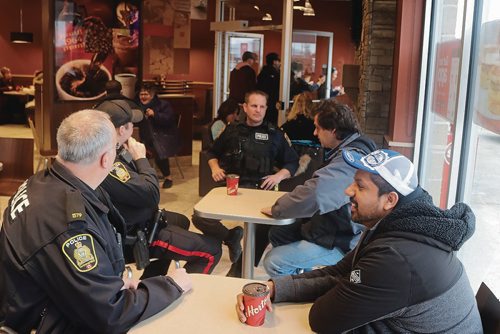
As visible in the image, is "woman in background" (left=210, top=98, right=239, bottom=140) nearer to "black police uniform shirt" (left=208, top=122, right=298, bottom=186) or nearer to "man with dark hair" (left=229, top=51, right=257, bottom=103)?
"man with dark hair" (left=229, top=51, right=257, bottom=103)

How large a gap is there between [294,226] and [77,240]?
1.87 meters

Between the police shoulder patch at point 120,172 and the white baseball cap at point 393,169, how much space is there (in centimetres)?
134

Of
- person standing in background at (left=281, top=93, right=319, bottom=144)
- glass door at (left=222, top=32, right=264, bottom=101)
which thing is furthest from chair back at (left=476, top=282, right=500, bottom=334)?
glass door at (left=222, top=32, right=264, bottom=101)

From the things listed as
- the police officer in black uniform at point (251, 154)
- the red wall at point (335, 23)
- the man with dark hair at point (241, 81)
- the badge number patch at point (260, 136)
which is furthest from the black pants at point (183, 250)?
the red wall at point (335, 23)

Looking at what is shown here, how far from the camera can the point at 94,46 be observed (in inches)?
295

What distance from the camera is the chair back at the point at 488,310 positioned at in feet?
5.38

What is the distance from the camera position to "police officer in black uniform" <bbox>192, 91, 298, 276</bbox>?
4043 millimetres

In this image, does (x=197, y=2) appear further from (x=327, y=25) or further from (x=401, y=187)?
(x=401, y=187)

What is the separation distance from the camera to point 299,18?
12.4 m

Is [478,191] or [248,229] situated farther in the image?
[248,229]

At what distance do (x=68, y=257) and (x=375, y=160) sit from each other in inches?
38.6

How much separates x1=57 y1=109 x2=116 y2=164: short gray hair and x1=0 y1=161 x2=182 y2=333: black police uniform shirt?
0.28 ft

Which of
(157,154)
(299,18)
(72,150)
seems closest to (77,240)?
(72,150)

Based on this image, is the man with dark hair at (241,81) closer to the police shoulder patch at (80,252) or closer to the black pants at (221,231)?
the black pants at (221,231)
